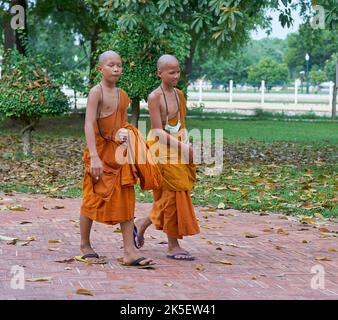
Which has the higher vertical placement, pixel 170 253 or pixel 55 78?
pixel 55 78

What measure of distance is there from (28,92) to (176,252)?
922 centimetres

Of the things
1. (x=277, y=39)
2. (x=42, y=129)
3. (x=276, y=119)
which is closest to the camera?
(x=42, y=129)

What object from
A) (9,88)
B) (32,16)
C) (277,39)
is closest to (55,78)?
(9,88)

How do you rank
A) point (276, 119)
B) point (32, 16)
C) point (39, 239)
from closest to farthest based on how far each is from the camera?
point (39, 239), point (32, 16), point (276, 119)

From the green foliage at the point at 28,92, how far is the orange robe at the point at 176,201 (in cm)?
885

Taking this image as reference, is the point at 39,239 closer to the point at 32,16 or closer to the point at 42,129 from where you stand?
the point at 42,129

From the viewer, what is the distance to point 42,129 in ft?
83.3

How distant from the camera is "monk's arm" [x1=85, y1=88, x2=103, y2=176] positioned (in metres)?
6.79

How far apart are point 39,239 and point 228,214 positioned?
2.89 metres

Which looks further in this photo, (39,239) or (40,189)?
(40,189)

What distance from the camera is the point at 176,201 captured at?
7.32 m

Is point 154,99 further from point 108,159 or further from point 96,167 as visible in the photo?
point 96,167

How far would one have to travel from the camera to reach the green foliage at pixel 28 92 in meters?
15.9

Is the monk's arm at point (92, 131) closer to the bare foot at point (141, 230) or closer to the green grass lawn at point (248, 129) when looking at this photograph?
the bare foot at point (141, 230)
